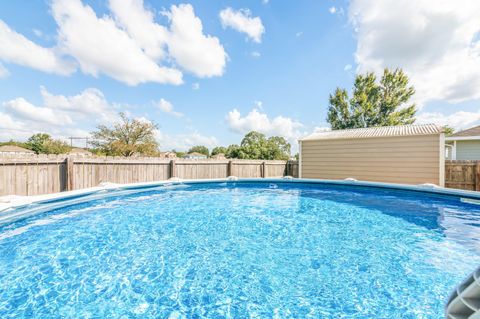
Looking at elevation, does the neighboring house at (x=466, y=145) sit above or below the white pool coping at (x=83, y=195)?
above

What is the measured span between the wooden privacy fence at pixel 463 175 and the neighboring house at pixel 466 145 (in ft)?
14.9

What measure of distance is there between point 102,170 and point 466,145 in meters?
17.1

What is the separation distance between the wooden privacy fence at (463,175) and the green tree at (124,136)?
1900 cm

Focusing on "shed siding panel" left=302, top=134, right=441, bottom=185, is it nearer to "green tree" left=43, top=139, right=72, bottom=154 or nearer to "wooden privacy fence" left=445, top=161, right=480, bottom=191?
"wooden privacy fence" left=445, top=161, right=480, bottom=191

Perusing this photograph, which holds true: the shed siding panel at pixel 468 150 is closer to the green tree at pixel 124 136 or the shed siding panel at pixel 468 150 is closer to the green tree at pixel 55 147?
the green tree at pixel 124 136

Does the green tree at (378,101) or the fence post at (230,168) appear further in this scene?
the green tree at (378,101)

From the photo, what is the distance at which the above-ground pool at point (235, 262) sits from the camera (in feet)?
5.94

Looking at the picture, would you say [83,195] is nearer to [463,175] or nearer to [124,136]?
[463,175]

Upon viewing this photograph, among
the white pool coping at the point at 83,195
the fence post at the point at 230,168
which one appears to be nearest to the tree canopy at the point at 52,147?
the fence post at the point at 230,168

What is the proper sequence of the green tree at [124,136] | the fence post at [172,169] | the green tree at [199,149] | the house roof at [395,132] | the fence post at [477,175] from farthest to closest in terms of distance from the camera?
the green tree at [199,149] < the green tree at [124,136] < the fence post at [172,169] < the house roof at [395,132] < the fence post at [477,175]

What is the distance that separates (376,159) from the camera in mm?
8578

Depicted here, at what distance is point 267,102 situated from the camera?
14820 millimetres

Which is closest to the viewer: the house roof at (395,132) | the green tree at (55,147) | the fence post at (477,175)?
the fence post at (477,175)

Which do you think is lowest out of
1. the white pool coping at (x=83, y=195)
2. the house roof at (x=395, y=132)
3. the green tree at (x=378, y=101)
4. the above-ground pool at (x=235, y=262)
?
the above-ground pool at (x=235, y=262)
